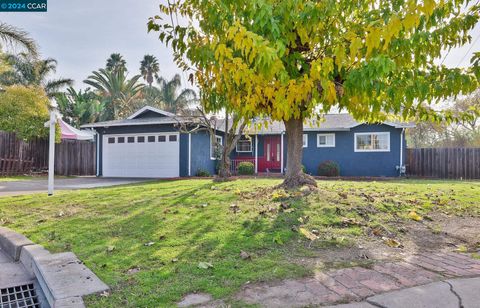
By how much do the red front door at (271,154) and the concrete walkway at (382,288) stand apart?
17.3 m

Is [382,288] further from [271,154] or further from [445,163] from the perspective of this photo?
[271,154]

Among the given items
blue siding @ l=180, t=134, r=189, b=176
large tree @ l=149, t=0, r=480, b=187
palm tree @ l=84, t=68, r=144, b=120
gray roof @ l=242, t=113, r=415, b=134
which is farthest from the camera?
palm tree @ l=84, t=68, r=144, b=120

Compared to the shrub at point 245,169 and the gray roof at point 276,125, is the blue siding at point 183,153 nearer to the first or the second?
the gray roof at point 276,125

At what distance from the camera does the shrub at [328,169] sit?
57.7 ft

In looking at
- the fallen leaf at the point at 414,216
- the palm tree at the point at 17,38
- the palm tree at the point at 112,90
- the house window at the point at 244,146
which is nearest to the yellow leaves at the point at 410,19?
the fallen leaf at the point at 414,216

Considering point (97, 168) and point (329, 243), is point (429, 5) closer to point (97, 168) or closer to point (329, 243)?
point (329, 243)

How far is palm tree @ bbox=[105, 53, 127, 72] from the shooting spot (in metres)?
38.1

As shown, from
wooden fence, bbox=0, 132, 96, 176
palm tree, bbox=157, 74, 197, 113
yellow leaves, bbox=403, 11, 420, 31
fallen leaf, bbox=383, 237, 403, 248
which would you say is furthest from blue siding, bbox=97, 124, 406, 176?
palm tree, bbox=157, 74, 197, 113

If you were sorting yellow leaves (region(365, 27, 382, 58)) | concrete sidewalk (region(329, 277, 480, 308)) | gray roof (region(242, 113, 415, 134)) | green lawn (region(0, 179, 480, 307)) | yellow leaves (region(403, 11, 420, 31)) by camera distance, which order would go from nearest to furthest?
concrete sidewalk (region(329, 277, 480, 308)) < green lawn (region(0, 179, 480, 307)) < yellow leaves (region(403, 11, 420, 31)) < yellow leaves (region(365, 27, 382, 58)) < gray roof (region(242, 113, 415, 134))

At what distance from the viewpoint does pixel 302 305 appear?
2477 millimetres

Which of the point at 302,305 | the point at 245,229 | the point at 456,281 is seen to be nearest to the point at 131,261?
the point at 245,229

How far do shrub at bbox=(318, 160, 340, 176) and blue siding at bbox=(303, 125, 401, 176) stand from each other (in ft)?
4.73

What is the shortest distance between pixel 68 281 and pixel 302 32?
425 cm

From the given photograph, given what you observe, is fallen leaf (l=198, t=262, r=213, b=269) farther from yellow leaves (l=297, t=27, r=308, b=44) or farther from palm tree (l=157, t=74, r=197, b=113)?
palm tree (l=157, t=74, r=197, b=113)
